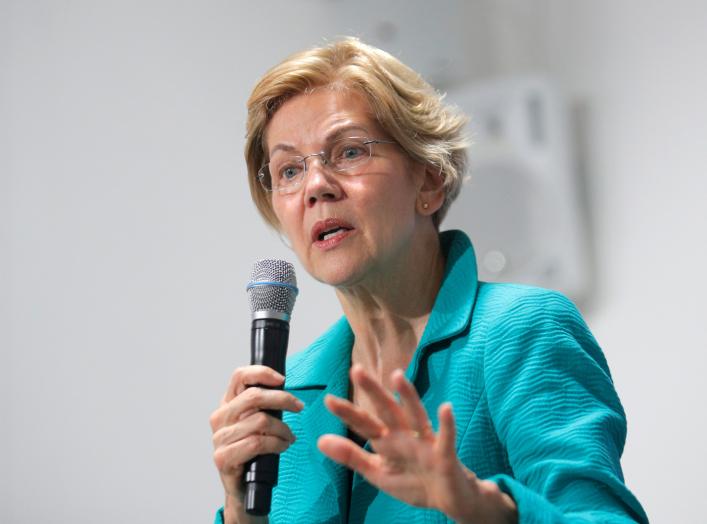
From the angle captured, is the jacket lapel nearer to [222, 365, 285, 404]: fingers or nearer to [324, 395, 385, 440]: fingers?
[222, 365, 285, 404]: fingers

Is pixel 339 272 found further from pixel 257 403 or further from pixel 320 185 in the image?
pixel 257 403

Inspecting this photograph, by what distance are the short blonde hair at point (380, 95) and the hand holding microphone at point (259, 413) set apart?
1.49ft

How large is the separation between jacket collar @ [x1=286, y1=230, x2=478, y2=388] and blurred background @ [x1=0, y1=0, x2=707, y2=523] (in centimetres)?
94

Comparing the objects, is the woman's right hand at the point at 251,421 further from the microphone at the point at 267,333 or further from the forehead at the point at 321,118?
the forehead at the point at 321,118

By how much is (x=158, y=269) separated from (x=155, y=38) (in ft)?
2.62

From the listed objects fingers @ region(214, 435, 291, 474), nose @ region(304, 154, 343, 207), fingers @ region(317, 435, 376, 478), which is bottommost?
fingers @ region(214, 435, 291, 474)

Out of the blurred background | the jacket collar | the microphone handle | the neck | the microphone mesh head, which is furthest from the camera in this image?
the blurred background

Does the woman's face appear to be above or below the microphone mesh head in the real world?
above

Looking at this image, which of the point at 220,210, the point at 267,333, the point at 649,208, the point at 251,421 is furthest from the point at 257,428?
the point at 649,208

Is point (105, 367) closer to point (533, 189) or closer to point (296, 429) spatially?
point (296, 429)

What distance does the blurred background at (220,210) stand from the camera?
107 inches

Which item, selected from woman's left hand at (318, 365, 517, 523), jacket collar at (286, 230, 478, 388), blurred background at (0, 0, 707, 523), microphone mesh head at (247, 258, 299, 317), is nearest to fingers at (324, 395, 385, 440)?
woman's left hand at (318, 365, 517, 523)

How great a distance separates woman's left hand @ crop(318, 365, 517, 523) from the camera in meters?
1.10

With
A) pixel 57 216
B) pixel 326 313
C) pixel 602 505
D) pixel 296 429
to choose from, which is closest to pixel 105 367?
pixel 57 216
